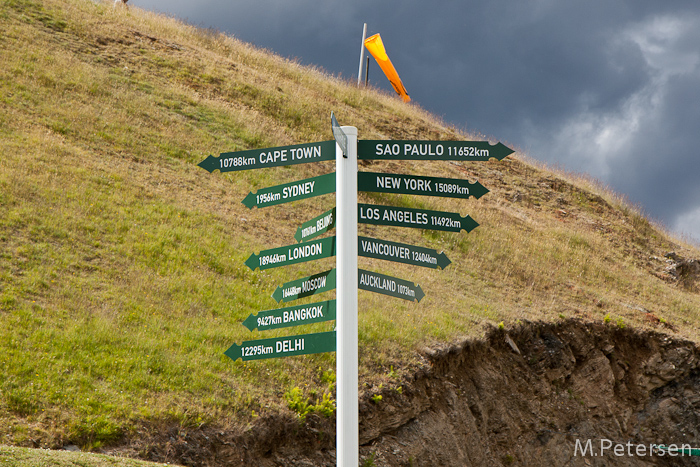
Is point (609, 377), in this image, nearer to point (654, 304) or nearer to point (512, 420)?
point (512, 420)

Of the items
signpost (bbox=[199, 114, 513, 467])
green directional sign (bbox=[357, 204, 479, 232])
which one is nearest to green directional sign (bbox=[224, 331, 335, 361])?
signpost (bbox=[199, 114, 513, 467])

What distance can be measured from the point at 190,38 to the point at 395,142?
23.1 meters

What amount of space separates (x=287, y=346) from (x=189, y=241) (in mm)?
8073

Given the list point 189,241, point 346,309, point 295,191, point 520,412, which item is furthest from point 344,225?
point 520,412

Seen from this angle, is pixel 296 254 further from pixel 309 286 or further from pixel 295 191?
pixel 295 191

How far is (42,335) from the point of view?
8.55m

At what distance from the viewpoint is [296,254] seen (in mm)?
5043

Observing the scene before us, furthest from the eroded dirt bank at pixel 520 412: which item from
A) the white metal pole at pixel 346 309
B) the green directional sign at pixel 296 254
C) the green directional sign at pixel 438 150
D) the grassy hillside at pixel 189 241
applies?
the green directional sign at pixel 438 150

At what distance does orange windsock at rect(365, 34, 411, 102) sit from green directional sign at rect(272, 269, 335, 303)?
24.6 metres

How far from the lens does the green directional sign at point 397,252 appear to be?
4.90m

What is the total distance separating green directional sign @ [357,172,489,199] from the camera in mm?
5070

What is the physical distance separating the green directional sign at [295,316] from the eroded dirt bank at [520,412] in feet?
11.0

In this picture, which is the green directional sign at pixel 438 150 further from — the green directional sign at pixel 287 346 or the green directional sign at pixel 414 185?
the green directional sign at pixel 287 346

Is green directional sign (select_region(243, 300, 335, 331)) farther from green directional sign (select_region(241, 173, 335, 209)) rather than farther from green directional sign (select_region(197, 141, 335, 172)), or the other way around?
green directional sign (select_region(197, 141, 335, 172))
